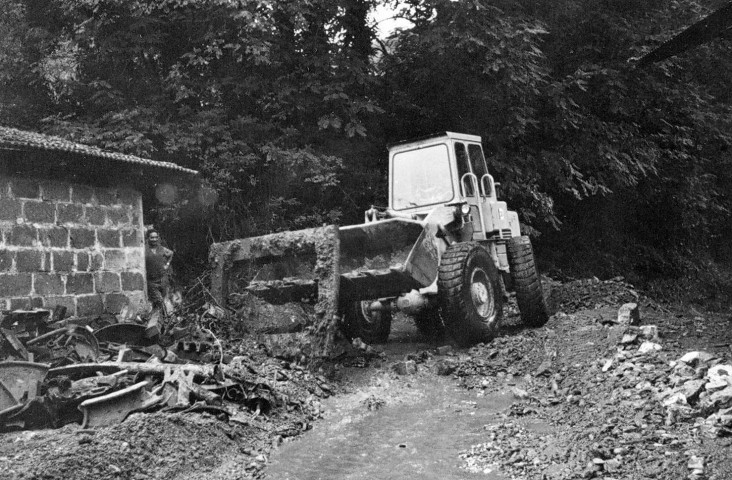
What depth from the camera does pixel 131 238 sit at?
10.2 metres

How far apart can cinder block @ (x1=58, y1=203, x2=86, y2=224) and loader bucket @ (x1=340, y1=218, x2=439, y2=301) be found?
12.4ft

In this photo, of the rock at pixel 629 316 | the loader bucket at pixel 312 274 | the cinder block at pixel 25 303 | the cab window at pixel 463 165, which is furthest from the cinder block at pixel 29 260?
the rock at pixel 629 316

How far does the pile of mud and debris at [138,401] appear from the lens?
489 centimetres

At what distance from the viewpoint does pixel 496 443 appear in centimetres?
530

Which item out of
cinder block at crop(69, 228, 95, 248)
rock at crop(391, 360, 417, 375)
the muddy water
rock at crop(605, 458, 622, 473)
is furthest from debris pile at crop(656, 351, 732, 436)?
cinder block at crop(69, 228, 95, 248)

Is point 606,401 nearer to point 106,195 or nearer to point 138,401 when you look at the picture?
point 138,401

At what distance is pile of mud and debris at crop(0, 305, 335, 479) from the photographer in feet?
16.0

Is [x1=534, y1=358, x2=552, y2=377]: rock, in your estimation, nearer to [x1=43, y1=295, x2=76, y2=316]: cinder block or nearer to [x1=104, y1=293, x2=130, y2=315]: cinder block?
[x1=104, y1=293, x2=130, y2=315]: cinder block

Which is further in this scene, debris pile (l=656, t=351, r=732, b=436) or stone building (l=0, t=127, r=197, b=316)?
stone building (l=0, t=127, r=197, b=316)

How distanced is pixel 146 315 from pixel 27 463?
507 cm

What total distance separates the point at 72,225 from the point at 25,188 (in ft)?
2.68

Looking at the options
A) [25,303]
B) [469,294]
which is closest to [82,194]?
[25,303]

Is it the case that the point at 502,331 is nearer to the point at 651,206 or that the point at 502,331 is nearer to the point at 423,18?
the point at 423,18

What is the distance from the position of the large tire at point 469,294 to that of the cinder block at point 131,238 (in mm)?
4835
